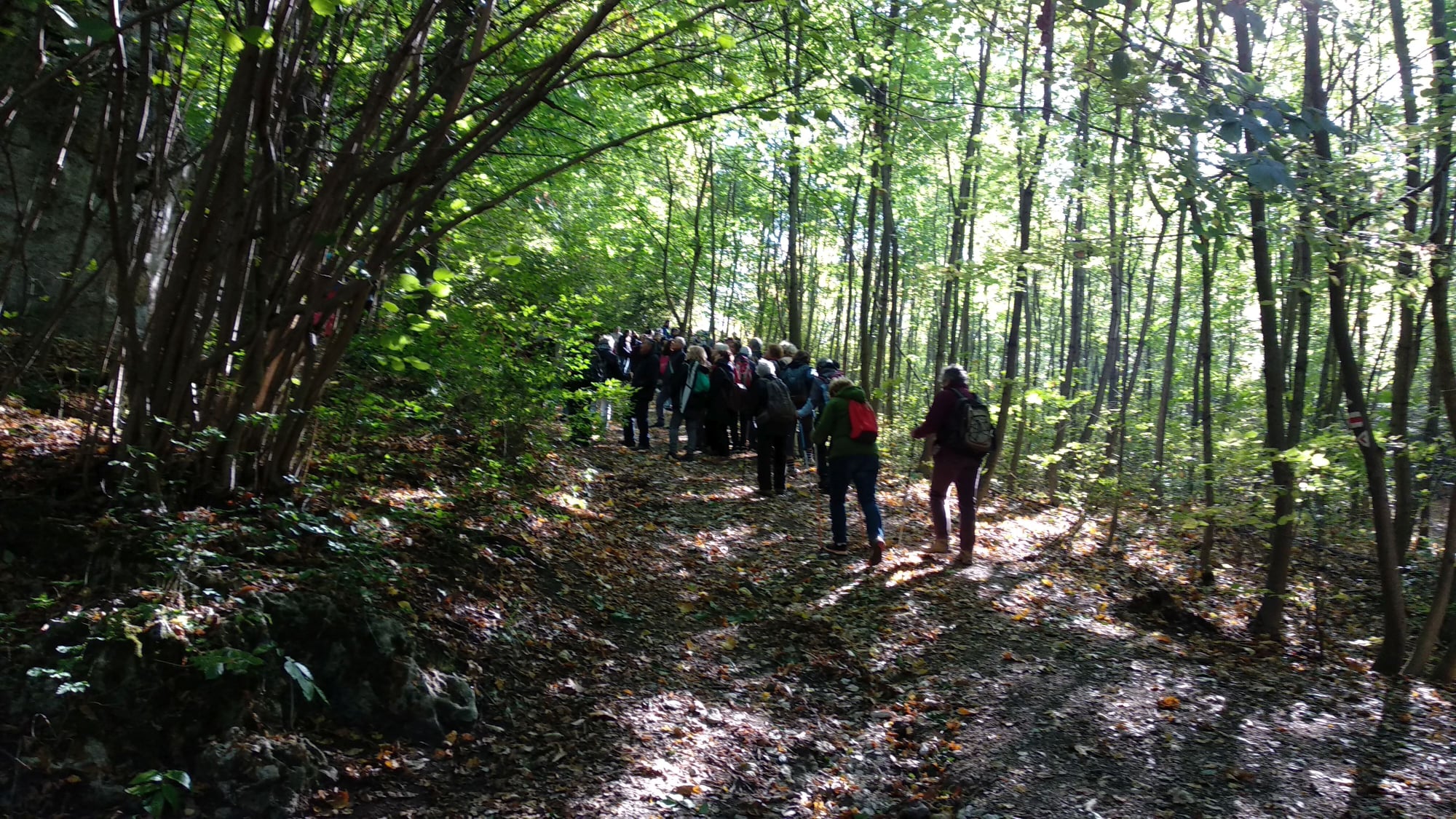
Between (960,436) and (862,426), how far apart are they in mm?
954

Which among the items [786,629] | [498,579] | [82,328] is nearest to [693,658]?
[786,629]

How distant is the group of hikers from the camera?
25.7 feet

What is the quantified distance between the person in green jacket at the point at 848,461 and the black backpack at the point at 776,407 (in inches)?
72.2

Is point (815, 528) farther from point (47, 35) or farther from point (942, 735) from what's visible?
point (47, 35)

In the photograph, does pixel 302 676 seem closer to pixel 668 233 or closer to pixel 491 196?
pixel 491 196

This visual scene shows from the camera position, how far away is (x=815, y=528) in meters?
9.53

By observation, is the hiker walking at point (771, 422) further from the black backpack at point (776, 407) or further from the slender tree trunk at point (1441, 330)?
the slender tree trunk at point (1441, 330)

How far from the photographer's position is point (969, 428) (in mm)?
7684

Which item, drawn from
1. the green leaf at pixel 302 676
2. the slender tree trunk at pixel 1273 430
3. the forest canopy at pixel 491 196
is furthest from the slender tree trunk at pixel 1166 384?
the green leaf at pixel 302 676

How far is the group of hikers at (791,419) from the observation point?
25.7 ft

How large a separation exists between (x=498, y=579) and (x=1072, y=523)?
31.8 ft

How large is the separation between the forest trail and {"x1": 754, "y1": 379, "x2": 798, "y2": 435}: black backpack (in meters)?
2.39

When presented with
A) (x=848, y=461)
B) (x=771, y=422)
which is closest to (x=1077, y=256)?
(x=848, y=461)

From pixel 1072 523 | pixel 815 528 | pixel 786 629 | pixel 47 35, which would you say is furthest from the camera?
pixel 1072 523
